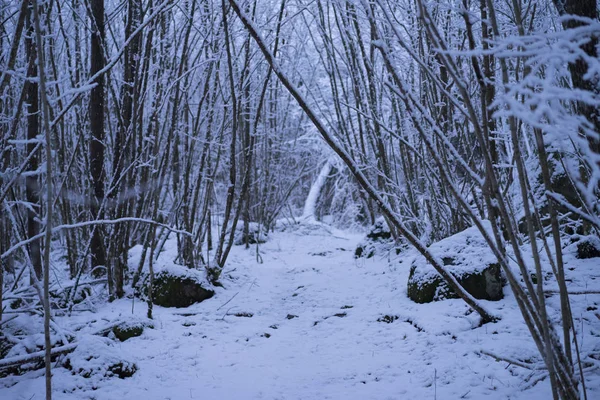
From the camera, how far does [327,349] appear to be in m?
2.57

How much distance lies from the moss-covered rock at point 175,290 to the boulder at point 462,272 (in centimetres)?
197

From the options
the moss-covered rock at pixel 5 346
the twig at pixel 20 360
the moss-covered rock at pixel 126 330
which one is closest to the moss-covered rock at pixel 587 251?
the moss-covered rock at pixel 126 330

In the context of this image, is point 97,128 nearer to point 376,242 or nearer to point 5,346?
point 5,346

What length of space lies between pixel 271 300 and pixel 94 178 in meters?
2.05

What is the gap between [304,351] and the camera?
2.58m

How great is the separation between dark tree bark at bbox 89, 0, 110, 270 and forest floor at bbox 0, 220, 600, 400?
0.69 m

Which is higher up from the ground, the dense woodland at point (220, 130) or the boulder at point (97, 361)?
the dense woodland at point (220, 130)

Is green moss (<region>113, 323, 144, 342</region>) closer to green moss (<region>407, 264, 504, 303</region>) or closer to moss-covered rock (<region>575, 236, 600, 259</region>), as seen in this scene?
green moss (<region>407, 264, 504, 303</region>)

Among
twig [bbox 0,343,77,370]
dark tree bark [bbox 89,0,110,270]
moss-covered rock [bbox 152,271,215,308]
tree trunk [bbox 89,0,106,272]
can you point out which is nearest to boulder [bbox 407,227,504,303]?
moss-covered rock [bbox 152,271,215,308]

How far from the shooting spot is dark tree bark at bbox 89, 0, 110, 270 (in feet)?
11.5

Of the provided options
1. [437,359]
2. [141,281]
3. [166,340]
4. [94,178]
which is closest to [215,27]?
[94,178]

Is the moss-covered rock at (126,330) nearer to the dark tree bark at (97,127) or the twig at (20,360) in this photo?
the twig at (20,360)

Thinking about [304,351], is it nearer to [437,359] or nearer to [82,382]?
[437,359]

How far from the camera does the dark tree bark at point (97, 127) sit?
11.5 feet
